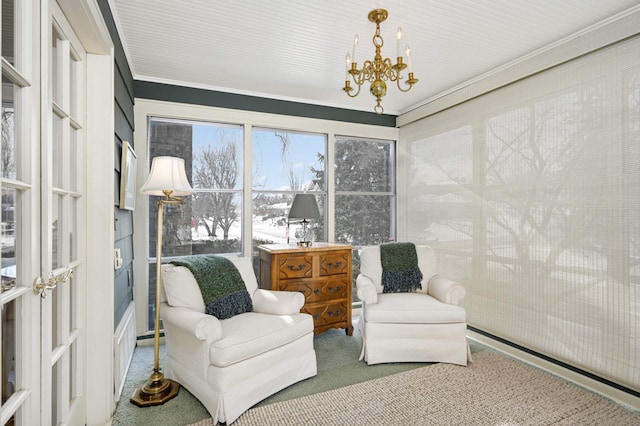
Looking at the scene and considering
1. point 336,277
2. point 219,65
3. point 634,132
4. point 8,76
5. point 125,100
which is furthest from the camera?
point 336,277

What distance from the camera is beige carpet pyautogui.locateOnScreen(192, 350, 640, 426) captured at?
212 cm

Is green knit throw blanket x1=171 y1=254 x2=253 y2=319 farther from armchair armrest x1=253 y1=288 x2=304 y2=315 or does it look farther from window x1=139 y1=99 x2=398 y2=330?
window x1=139 y1=99 x2=398 y2=330

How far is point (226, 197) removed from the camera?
381 cm

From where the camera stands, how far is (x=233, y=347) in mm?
2123

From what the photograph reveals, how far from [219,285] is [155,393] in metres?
0.81

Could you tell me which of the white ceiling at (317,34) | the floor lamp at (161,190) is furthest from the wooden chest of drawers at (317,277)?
the white ceiling at (317,34)

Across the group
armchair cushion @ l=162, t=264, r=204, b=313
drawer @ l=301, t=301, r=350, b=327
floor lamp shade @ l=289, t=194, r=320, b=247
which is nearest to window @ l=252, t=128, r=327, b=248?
floor lamp shade @ l=289, t=194, r=320, b=247

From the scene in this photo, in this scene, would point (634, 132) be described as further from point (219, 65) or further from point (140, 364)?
point (140, 364)

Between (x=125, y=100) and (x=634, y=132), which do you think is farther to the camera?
(x=125, y=100)

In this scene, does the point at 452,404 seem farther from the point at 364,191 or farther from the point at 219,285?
the point at 364,191

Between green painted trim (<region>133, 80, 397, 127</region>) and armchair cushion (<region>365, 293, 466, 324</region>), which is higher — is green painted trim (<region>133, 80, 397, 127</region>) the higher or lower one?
the higher one

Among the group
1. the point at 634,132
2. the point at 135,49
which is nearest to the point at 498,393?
the point at 634,132

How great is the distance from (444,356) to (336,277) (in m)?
1.22

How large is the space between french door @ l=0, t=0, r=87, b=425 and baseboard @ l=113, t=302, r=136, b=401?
0.44 metres
